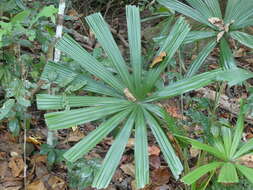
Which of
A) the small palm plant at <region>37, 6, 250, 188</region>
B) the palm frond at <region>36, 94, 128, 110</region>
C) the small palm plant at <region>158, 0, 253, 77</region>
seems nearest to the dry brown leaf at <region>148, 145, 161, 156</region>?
the small palm plant at <region>158, 0, 253, 77</region>

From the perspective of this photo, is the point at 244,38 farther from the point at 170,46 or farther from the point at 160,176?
the point at 160,176

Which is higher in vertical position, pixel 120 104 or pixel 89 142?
pixel 120 104

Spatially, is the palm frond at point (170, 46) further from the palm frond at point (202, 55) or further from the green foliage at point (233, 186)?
the green foliage at point (233, 186)

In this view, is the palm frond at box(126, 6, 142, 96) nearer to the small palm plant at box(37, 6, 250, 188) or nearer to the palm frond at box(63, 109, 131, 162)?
the small palm plant at box(37, 6, 250, 188)

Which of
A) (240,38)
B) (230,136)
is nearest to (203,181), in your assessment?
(230,136)

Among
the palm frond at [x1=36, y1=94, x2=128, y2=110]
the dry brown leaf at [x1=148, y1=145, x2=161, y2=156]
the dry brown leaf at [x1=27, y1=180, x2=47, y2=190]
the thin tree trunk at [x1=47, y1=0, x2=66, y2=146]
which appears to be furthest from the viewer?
the dry brown leaf at [x1=148, y1=145, x2=161, y2=156]

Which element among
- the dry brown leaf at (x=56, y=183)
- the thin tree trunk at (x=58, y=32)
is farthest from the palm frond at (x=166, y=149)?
the dry brown leaf at (x=56, y=183)

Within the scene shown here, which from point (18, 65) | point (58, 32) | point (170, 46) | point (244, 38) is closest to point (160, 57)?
point (170, 46)
